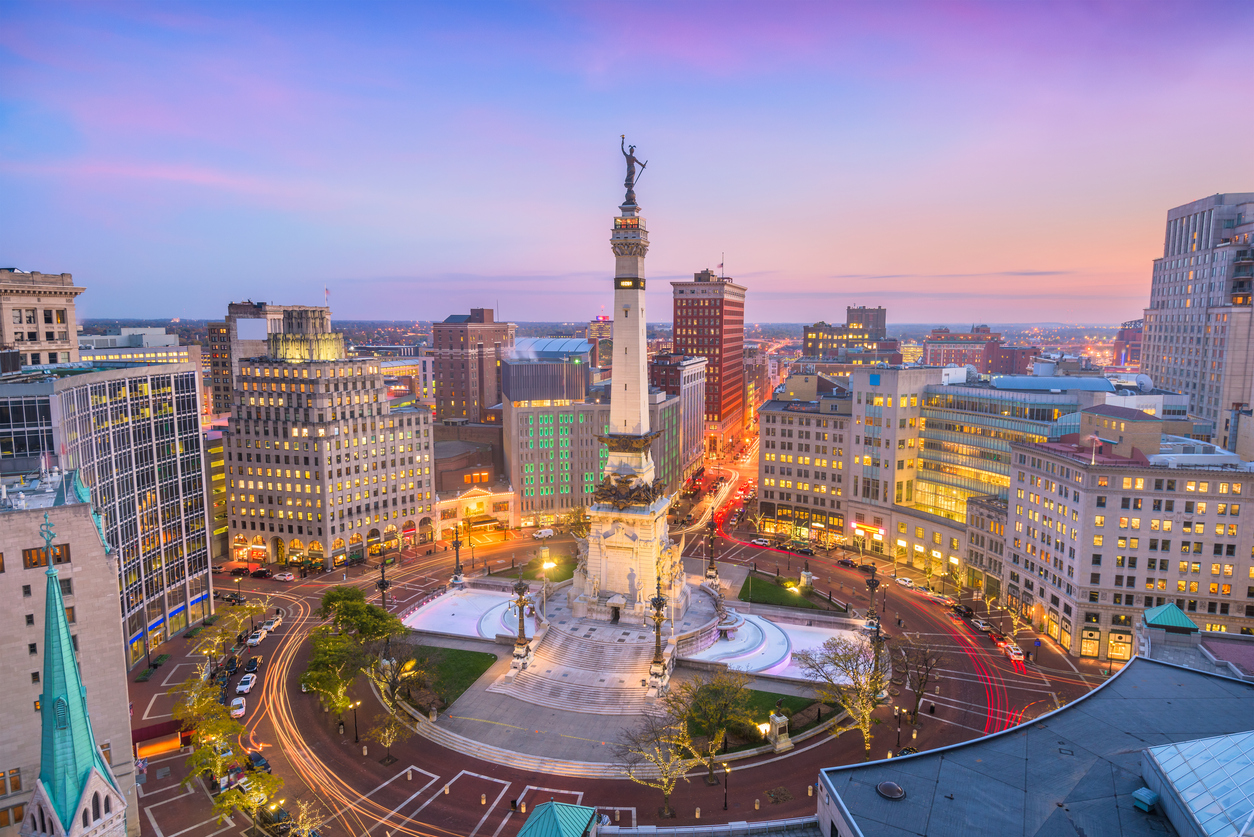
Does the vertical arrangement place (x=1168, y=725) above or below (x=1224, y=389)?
below

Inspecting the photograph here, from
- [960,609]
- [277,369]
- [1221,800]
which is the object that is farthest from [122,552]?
[960,609]

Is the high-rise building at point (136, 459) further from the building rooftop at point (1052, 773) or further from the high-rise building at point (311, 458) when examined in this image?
the building rooftop at point (1052, 773)

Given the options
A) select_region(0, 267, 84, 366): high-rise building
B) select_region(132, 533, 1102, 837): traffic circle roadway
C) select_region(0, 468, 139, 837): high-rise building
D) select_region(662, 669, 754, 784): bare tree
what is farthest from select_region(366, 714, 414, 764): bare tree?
select_region(0, 267, 84, 366): high-rise building

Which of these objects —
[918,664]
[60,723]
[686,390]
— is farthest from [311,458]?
[918,664]

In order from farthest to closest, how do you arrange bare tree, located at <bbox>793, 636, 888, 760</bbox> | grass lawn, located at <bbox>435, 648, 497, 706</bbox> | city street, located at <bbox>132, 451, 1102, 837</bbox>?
grass lawn, located at <bbox>435, 648, 497, 706</bbox>, bare tree, located at <bbox>793, 636, 888, 760</bbox>, city street, located at <bbox>132, 451, 1102, 837</bbox>

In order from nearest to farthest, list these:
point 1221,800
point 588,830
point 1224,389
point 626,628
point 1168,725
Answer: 1. point 1221,800
2. point 588,830
3. point 1168,725
4. point 626,628
5. point 1224,389

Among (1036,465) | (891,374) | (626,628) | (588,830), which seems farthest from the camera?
(891,374)

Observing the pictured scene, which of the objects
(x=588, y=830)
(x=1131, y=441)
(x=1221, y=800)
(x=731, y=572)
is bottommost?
(x=731, y=572)

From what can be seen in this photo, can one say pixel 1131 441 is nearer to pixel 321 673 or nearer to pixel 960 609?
pixel 960 609

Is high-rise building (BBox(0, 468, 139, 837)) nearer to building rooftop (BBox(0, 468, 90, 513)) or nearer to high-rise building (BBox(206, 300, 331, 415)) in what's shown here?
building rooftop (BBox(0, 468, 90, 513))
